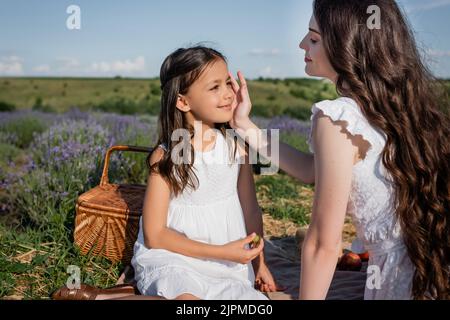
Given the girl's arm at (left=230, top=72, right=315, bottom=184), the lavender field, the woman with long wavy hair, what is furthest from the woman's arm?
the lavender field

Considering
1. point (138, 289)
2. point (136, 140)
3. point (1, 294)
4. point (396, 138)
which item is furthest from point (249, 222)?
point (136, 140)

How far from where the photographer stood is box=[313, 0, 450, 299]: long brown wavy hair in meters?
2.26

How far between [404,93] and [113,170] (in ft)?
10.7

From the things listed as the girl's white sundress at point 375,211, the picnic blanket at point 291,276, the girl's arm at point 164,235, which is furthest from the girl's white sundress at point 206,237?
the girl's white sundress at point 375,211

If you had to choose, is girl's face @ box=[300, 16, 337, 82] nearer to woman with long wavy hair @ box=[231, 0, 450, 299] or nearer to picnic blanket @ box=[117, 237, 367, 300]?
woman with long wavy hair @ box=[231, 0, 450, 299]

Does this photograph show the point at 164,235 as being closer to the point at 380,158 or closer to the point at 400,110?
the point at 380,158

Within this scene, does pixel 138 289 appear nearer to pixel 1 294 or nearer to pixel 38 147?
pixel 1 294

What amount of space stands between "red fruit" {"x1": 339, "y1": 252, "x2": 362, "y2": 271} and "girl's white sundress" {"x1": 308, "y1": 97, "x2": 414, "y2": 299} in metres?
0.92

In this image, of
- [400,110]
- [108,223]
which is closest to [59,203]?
[108,223]

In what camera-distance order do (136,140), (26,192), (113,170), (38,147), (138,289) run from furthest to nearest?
1. (136,140)
2. (38,147)
3. (113,170)
4. (26,192)
5. (138,289)

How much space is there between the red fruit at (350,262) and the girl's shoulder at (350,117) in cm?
133

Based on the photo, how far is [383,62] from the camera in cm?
228

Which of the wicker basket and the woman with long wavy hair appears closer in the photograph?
the woman with long wavy hair

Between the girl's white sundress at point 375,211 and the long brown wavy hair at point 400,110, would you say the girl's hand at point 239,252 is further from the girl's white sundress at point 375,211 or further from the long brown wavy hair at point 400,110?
the long brown wavy hair at point 400,110
